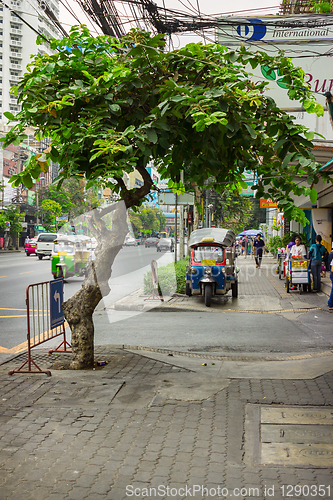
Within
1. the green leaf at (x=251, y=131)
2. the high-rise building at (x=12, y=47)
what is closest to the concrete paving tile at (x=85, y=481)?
the green leaf at (x=251, y=131)

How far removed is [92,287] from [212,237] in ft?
25.7

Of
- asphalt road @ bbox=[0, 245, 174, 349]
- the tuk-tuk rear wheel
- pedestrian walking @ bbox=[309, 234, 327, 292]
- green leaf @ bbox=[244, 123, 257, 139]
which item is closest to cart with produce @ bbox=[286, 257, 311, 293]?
pedestrian walking @ bbox=[309, 234, 327, 292]

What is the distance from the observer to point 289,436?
408cm

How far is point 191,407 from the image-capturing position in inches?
191

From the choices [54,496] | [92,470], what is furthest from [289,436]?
[54,496]

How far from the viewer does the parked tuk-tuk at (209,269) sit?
12.8 meters

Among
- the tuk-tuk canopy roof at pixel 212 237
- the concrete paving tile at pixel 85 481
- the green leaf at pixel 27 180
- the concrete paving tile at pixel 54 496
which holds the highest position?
the green leaf at pixel 27 180

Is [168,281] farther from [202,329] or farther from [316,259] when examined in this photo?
[202,329]

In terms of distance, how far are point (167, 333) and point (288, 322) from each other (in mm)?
2983

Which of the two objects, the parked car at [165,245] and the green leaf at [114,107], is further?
the parked car at [165,245]

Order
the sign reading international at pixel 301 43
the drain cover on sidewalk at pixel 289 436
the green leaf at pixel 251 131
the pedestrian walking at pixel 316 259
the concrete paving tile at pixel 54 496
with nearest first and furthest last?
the concrete paving tile at pixel 54 496
the drain cover on sidewalk at pixel 289 436
the green leaf at pixel 251 131
the sign reading international at pixel 301 43
the pedestrian walking at pixel 316 259

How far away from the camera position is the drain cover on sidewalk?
3664 millimetres

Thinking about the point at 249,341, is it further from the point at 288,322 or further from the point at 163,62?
the point at 163,62

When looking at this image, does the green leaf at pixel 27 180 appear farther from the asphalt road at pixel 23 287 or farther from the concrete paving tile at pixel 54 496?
the concrete paving tile at pixel 54 496
